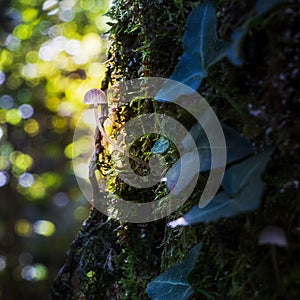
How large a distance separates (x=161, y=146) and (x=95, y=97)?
24 cm

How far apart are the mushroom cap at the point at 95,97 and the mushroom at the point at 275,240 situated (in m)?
0.53

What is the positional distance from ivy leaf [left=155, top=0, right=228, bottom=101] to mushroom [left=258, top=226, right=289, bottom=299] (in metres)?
0.21

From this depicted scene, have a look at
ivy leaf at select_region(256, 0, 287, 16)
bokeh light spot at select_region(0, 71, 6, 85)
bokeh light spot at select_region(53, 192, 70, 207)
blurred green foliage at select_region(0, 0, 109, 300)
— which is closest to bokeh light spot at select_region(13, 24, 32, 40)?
blurred green foliage at select_region(0, 0, 109, 300)

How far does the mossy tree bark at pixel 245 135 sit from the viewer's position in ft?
1.56

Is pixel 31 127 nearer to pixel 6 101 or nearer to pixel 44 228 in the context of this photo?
pixel 6 101

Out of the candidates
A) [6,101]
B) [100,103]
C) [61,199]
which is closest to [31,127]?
[6,101]

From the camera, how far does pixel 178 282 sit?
1.95 feet

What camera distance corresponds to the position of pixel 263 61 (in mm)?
503

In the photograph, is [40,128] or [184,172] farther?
[40,128]

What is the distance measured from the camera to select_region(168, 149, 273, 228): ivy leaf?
1.40 ft

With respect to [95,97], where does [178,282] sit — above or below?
below

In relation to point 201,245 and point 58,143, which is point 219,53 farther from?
point 58,143

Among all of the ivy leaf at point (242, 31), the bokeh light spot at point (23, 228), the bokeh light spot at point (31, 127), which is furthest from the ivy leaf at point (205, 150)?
the bokeh light spot at point (31, 127)

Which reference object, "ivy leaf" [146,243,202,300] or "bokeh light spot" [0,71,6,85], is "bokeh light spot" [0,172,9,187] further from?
"ivy leaf" [146,243,202,300]
